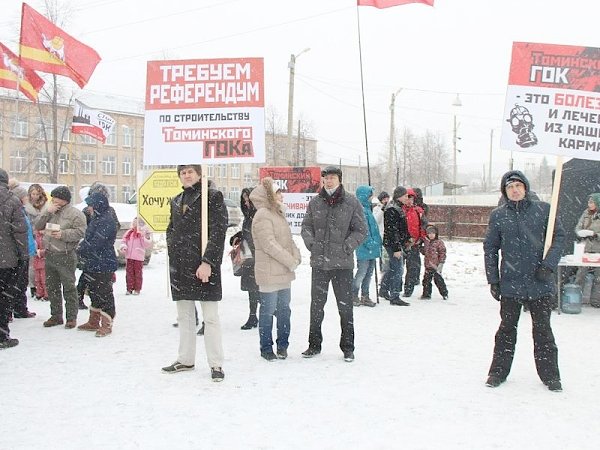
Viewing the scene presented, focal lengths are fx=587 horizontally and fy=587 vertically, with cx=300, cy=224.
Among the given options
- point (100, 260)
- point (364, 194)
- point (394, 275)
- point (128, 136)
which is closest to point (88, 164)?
point (128, 136)

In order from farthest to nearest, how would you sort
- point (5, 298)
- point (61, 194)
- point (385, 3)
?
point (385, 3)
point (61, 194)
point (5, 298)

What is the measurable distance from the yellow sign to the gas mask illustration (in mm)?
5822

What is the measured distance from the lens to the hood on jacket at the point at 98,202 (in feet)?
24.7

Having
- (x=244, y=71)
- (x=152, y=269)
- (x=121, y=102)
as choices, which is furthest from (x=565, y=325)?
(x=121, y=102)

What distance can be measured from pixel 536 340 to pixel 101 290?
16.9ft

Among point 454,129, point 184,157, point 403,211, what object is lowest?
point 403,211

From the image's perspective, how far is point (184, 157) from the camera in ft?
21.1

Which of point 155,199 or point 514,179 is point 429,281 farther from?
point 514,179

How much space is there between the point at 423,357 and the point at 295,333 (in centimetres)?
190

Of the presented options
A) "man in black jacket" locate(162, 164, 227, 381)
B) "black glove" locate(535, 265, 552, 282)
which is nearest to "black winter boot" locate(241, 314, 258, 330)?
"man in black jacket" locate(162, 164, 227, 381)

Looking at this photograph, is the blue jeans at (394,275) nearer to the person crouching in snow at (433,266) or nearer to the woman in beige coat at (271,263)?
the person crouching in snow at (433,266)

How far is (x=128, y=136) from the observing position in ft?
227

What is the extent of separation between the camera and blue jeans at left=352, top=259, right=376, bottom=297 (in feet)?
31.7

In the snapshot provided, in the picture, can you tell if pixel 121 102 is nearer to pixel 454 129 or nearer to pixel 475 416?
pixel 454 129
